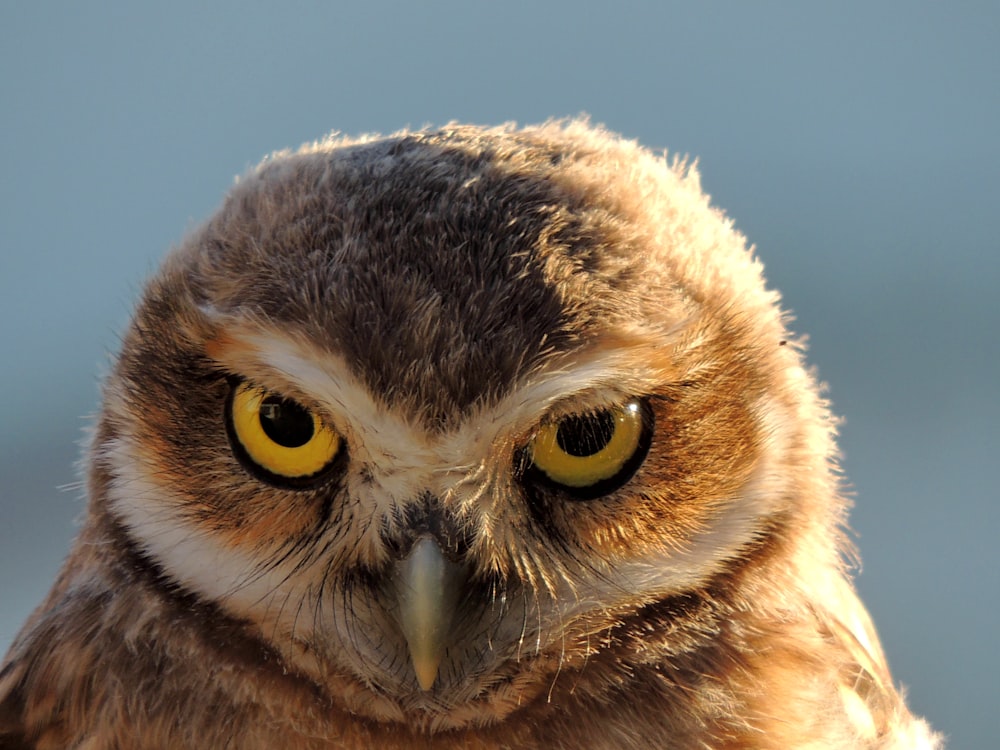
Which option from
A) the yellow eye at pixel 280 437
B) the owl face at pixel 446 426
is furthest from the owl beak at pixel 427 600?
the yellow eye at pixel 280 437

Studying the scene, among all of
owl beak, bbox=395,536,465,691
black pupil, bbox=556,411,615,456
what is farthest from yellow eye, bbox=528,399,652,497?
owl beak, bbox=395,536,465,691

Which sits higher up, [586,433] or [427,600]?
[586,433]

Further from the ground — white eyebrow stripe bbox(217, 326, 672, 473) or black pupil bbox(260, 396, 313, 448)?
white eyebrow stripe bbox(217, 326, 672, 473)

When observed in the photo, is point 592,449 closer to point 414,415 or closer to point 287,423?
point 414,415

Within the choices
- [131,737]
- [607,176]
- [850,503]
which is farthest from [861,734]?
[131,737]

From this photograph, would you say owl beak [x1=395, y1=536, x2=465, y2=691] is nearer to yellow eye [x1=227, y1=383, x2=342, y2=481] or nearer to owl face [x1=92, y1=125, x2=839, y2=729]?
owl face [x1=92, y1=125, x2=839, y2=729]

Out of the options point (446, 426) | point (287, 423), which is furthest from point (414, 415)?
point (287, 423)
